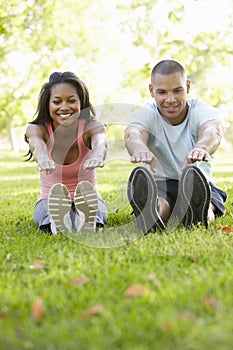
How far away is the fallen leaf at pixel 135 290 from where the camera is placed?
1969 mm

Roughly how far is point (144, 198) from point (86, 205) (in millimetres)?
→ 543

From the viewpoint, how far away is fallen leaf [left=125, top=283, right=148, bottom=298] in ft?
6.46

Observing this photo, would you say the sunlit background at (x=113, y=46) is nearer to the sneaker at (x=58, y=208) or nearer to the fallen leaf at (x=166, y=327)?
the sneaker at (x=58, y=208)

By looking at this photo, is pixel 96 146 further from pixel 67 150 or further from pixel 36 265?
pixel 36 265

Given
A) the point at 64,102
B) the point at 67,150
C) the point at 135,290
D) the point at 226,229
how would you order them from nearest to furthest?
the point at 135,290, the point at 226,229, the point at 64,102, the point at 67,150

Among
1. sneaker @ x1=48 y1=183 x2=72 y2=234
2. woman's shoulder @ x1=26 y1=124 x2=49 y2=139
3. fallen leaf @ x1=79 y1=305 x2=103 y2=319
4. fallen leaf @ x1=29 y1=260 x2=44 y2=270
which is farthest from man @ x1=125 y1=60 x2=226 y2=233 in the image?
fallen leaf @ x1=79 y1=305 x2=103 y2=319

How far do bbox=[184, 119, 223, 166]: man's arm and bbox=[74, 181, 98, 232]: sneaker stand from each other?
72 cm

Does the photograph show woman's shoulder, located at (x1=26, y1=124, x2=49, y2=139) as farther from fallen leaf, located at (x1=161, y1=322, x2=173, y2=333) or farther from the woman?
fallen leaf, located at (x1=161, y1=322, x2=173, y2=333)

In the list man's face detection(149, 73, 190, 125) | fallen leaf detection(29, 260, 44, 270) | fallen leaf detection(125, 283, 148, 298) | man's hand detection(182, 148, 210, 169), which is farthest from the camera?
man's face detection(149, 73, 190, 125)

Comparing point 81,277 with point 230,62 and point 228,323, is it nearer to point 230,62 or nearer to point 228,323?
point 228,323

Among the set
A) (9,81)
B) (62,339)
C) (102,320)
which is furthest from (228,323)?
(9,81)

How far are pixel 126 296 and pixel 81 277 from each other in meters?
0.34

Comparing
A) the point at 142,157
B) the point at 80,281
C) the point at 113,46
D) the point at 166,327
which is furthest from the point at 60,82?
the point at 113,46

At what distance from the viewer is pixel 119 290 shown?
81.4 inches
